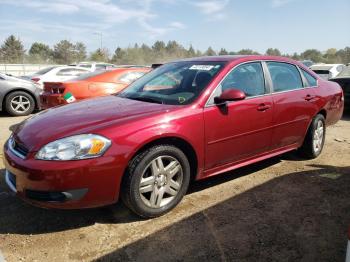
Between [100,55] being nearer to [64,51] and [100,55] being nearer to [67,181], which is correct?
[64,51]

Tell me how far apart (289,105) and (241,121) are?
98 centimetres

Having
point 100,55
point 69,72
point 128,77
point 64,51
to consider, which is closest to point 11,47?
point 64,51

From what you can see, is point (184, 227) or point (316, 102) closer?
point (184, 227)

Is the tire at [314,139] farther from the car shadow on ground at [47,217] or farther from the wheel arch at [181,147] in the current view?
the car shadow on ground at [47,217]

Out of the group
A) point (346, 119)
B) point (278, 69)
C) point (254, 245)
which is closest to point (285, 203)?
point (254, 245)

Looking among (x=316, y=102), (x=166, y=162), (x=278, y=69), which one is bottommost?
(x=166, y=162)

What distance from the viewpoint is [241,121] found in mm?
4078

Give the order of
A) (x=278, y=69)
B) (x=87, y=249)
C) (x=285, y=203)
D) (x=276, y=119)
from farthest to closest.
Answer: (x=278, y=69)
(x=276, y=119)
(x=285, y=203)
(x=87, y=249)

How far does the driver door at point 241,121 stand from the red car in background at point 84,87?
3.65 meters

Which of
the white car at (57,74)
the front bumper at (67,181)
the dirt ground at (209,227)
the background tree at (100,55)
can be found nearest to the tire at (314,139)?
the dirt ground at (209,227)

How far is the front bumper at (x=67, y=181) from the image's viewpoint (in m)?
3.02

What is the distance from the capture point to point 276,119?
4531 mm

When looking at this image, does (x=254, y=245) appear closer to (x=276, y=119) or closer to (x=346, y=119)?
(x=276, y=119)

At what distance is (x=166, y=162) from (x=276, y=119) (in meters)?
1.68
